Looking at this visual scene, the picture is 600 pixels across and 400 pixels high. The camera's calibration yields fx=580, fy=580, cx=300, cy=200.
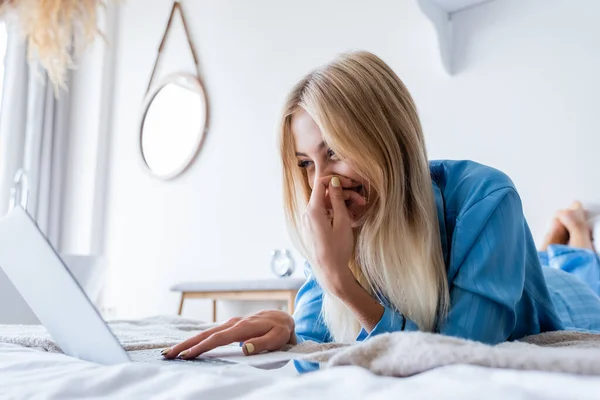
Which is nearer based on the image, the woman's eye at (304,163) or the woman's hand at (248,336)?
the woman's hand at (248,336)

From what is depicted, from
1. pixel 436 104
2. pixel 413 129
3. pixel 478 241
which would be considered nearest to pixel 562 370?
pixel 478 241

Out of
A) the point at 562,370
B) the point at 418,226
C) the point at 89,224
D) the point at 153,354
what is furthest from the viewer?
the point at 89,224

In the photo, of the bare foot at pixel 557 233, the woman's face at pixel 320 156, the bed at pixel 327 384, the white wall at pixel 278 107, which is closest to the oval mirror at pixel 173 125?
the white wall at pixel 278 107

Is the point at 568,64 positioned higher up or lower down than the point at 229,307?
higher up

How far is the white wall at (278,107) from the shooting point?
168cm

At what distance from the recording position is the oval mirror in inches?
114

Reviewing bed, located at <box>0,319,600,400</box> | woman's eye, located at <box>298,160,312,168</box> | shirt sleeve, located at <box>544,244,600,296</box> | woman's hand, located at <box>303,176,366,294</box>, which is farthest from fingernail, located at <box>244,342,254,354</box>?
shirt sleeve, located at <box>544,244,600,296</box>

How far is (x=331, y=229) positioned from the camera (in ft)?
3.18

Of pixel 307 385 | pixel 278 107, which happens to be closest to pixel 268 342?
pixel 307 385

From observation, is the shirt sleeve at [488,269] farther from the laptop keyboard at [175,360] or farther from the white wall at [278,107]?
the white wall at [278,107]

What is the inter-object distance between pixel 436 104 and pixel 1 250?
4.94 feet

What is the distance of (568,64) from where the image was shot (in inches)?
65.8

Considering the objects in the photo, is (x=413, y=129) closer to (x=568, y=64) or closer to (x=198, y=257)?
(x=568, y=64)

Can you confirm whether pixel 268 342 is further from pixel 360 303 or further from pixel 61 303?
pixel 61 303
